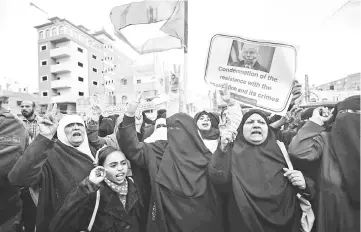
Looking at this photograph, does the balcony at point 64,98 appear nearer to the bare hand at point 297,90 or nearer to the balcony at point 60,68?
the balcony at point 60,68

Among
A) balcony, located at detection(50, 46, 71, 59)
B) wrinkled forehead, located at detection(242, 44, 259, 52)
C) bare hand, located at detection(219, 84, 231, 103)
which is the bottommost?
bare hand, located at detection(219, 84, 231, 103)

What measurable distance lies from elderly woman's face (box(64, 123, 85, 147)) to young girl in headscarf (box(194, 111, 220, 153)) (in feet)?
3.79

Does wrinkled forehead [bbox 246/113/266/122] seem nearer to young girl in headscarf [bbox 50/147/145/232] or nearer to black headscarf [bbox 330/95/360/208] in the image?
black headscarf [bbox 330/95/360/208]

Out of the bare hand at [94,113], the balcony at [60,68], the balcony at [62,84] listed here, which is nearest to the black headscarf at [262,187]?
the bare hand at [94,113]

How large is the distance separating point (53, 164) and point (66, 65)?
2356 centimetres

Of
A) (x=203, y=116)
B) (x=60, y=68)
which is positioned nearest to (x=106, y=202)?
(x=203, y=116)

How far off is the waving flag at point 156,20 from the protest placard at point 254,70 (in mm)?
587

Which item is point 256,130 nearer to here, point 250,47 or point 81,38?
point 250,47

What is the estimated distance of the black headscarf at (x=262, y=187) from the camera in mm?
1573

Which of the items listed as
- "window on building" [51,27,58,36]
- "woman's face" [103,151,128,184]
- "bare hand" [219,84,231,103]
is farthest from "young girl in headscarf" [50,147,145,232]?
"window on building" [51,27,58,36]

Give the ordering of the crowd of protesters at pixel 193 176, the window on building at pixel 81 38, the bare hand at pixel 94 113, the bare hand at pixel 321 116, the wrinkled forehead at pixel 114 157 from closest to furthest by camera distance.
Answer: the crowd of protesters at pixel 193 176 < the bare hand at pixel 321 116 < the wrinkled forehead at pixel 114 157 < the bare hand at pixel 94 113 < the window on building at pixel 81 38

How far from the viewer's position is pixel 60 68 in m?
22.0

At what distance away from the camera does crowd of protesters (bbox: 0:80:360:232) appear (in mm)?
1477

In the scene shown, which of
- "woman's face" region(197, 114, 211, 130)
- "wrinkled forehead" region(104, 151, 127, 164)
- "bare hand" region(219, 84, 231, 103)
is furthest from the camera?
"woman's face" region(197, 114, 211, 130)
